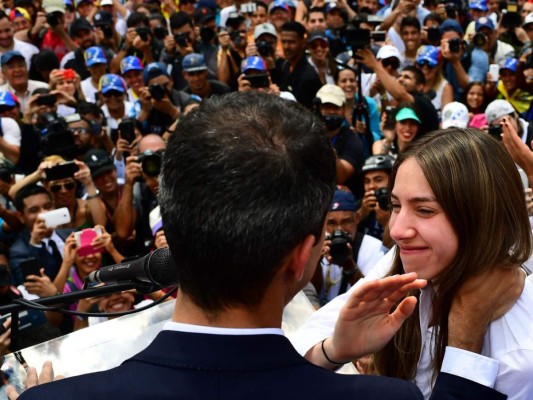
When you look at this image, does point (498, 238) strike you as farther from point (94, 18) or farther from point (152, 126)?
point (94, 18)

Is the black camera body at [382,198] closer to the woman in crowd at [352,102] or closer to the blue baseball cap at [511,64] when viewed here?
the woman in crowd at [352,102]

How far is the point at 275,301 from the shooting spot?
4.12ft

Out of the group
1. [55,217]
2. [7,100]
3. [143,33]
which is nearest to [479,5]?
[143,33]

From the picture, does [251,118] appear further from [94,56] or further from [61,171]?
[94,56]

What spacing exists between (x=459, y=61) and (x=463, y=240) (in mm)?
6664

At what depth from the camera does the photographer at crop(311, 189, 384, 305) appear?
433 centimetres

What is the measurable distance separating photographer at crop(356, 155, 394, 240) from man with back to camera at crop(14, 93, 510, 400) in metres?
3.83

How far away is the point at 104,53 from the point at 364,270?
5494 millimetres

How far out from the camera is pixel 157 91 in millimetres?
7188

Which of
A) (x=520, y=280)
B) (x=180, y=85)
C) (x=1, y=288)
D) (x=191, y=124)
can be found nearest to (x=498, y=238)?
(x=520, y=280)

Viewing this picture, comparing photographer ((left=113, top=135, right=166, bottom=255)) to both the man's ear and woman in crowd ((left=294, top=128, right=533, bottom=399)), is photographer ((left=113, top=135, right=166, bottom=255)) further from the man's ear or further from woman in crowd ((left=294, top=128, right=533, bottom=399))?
the man's ear

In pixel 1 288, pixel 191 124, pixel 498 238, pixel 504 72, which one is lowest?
pixel 1 288

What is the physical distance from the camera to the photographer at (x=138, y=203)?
5656 mm

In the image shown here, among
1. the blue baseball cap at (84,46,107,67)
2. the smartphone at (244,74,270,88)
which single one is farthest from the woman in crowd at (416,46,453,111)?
the blue baseball cap at (84,46,107,67)
